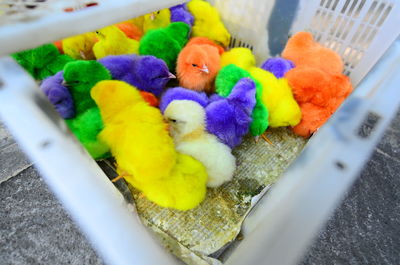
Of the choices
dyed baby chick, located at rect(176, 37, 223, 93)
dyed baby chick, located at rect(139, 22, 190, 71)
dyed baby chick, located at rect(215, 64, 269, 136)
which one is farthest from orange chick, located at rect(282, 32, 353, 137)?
dyed baby chick, located at rect(139, 22, 190, 71)

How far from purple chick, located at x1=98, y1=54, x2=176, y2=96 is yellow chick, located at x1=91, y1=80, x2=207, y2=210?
15 centimetres

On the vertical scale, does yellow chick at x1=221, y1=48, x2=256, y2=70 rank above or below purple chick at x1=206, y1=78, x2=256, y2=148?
above

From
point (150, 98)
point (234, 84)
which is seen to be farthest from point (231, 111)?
point (150, 98)

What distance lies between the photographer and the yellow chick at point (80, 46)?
1.11 metres

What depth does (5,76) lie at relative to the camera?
358mm

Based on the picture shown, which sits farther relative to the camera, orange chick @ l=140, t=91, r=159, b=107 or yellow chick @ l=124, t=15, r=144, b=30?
yellow chick @ l=124, t=15, r=144, b=30

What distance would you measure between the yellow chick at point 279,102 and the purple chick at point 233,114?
86mm

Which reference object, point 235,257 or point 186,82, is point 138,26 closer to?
point 186,82

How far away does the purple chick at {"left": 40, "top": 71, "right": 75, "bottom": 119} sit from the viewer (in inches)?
33.8

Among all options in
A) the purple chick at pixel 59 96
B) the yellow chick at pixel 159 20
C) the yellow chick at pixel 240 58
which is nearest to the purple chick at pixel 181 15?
the yellow chick at pixel 159 20

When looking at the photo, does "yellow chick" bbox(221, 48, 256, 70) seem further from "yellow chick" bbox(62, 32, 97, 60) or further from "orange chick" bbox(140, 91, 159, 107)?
"yellow chick" bbox(62, 32, 97, 60)

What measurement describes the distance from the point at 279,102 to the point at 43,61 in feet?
2.79

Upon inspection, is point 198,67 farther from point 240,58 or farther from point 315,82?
point 315,82

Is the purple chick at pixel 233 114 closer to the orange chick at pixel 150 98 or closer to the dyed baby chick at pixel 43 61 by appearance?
the orange chick at pixel 150 98
